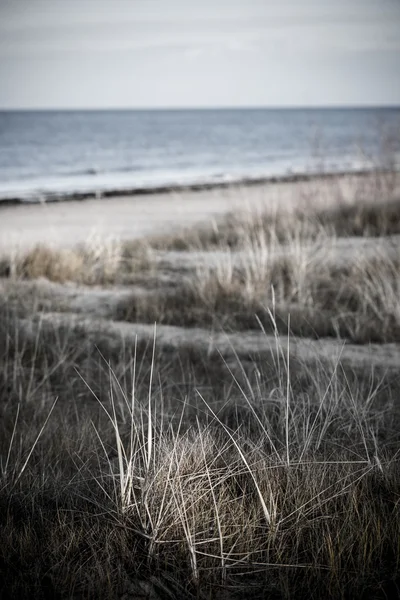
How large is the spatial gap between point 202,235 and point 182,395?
5374 mm

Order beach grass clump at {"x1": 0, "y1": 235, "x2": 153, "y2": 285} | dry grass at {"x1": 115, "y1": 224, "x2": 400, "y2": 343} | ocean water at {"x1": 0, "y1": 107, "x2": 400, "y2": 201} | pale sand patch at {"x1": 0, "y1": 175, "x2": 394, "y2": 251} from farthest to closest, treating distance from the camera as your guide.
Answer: ocean water at {"x1": 0, "y1": 107, "x2": 400, "y2": 201}, pale sand patch at {"x1": 0, "y1": 175, "x2": 394, "y2": 251}, beach grass clump at {"x1": 0, "y1": 235, "x2": 153, "y2": 285}, dry grass at {"x1": 115, "y1": 224, "x2": 400, "y2": 343}

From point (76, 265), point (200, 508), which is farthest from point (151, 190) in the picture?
point (200, 508)

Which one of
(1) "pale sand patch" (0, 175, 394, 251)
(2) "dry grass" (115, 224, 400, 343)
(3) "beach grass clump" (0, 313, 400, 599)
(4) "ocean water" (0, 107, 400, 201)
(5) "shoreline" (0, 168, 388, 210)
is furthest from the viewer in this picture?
(5) "shoreline" (0, 168, 388, 210)

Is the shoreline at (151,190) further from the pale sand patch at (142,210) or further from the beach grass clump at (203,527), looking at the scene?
the beach grass clump at (203,527)

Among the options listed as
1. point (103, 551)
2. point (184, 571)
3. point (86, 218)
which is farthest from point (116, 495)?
point (86, 218)

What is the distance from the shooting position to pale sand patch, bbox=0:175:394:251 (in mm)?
8992

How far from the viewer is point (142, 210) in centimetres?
1238

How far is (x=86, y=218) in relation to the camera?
443 inches

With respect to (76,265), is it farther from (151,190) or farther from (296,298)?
(151,190)

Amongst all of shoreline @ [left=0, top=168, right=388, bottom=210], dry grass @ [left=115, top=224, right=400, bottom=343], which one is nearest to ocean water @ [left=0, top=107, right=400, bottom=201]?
shoreline @ [left=0, top=168, right=388, bottom=210]

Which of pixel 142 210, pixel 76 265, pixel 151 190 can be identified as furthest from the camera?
pixel 151 190

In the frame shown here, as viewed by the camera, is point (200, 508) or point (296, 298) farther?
point (296, 298)

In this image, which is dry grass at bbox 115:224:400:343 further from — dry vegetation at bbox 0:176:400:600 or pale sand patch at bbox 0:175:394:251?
pale sand patch at bbox 0:175:394:251

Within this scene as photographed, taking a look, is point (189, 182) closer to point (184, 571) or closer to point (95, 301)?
point (95, 301)
